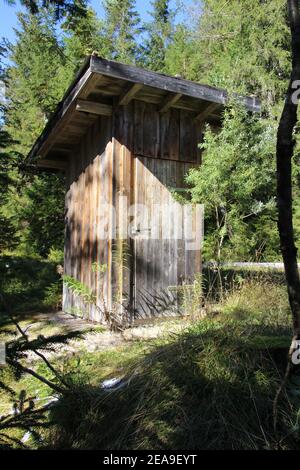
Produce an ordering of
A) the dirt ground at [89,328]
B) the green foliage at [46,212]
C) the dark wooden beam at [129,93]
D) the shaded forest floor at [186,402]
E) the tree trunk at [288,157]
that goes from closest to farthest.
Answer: the tree trunk at [288,157] → the shaded forest floor at [186,402] → the dirt ground at [89,328] → the dark wooden beam at [129,93] → the green foliage at [46,212]

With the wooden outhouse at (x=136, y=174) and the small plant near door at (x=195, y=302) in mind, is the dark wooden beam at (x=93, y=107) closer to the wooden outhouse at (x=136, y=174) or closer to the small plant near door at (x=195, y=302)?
the wooden outhouse at (x=136, y=174)

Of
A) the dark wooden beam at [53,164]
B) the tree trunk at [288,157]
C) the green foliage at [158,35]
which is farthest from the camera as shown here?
the green foliage at [158,35]

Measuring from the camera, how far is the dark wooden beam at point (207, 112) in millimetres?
5605

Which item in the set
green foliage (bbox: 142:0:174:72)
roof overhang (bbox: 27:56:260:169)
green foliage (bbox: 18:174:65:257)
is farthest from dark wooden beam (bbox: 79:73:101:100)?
green foliage (bbox: 142:0:174:72)

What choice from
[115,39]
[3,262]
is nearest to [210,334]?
[3,262]

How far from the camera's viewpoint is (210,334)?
2.56m

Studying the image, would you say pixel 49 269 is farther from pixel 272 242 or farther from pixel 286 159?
pixel 286 159

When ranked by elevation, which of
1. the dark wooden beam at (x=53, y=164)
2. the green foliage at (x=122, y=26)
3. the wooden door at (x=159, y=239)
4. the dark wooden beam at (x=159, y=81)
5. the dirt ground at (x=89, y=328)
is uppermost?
the green foliage at (x=122, y=26)

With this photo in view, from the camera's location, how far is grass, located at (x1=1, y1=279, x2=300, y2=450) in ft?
6.22

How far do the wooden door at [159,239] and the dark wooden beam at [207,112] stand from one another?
771mm

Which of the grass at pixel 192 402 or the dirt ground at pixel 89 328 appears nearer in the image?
the grass at pixel 192 402

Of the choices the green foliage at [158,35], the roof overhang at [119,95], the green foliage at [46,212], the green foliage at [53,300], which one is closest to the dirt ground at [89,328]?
the green foliage at [53,300]

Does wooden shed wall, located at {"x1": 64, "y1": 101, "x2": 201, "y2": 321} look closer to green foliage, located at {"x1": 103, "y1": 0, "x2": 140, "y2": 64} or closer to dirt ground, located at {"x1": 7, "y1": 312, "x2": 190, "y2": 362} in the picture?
dirt ground, located at {"x1": 7, "y1": 312, "x2": 190, "y2": 362}

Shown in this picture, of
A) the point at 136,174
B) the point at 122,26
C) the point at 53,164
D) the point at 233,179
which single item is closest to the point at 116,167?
the point at 136,174
